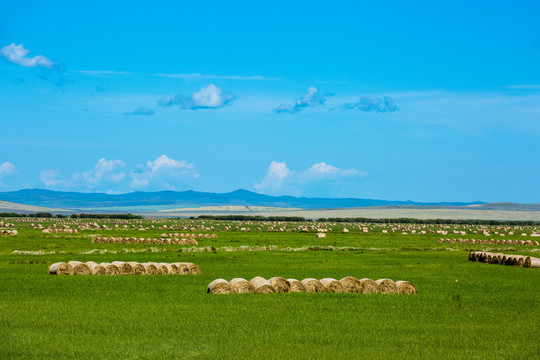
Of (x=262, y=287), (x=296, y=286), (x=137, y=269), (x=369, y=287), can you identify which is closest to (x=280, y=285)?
(x=296, y=286)

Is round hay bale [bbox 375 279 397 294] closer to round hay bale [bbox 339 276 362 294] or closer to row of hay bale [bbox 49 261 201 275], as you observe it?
round hay bale [bbox 339 276 362 294]

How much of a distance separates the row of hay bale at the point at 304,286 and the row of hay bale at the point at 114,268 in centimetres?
837

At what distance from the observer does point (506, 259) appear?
161 ft

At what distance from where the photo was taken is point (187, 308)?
24.0 m

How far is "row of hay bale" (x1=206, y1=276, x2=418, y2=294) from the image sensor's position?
2780cm

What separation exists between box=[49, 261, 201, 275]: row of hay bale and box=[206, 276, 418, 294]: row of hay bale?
8.37 m

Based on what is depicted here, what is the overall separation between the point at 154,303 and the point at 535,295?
55.4 ft

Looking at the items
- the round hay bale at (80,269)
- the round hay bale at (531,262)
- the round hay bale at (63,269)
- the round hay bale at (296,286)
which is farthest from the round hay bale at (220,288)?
the round hay bale at (531,262)

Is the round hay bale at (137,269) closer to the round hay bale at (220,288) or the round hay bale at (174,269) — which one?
the round hay bale at (174,269)

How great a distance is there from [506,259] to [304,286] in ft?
84.5

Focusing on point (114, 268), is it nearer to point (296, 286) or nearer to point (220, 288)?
point (220, 288)

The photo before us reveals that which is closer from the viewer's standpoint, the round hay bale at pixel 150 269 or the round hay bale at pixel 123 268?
the round hay bale at pixel 123 268

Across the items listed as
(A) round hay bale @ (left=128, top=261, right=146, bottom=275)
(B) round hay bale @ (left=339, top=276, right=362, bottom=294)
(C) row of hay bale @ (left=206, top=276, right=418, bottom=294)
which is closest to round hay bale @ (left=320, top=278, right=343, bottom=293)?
(C) row of hay bale @ (left=206, top=276, right=418, bottom=294)

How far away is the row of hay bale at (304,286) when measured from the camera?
27797 millimetres
